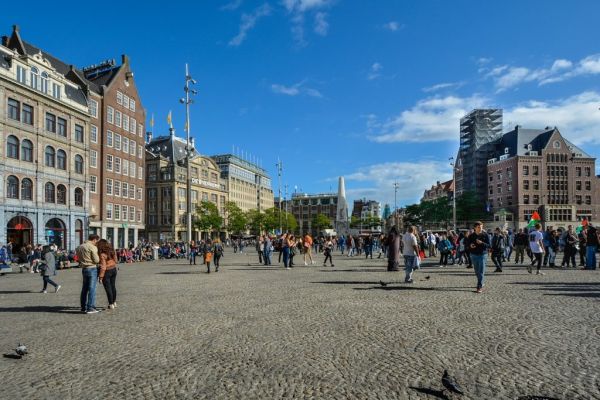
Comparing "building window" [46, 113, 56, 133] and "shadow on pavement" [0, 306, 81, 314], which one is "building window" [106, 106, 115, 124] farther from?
"shadow on pavement" [0, 306, 81, 314]

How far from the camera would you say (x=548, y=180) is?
286ft

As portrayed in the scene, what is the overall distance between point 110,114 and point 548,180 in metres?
80.7

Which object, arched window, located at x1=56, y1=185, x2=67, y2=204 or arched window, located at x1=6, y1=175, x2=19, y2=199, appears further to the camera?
arched window, located at x1=56, y1=185, x2=67, y2=204

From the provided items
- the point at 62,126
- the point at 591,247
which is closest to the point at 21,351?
the point at 591,247

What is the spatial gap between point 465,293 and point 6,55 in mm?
38876

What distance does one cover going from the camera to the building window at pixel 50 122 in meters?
39.0

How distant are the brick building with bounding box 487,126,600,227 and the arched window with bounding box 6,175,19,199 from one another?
80256 mm

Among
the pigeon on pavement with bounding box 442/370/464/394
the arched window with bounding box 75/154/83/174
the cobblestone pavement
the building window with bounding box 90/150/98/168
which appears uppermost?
the building window with bounding box 90/150/98/168

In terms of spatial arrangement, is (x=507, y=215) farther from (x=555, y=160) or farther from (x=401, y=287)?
(x=401, y=287)

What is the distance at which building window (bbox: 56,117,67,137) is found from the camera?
132 ft

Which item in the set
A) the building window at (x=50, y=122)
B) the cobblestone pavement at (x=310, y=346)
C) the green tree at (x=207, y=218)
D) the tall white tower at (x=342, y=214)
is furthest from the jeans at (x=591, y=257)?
the green tree at (x=207, y=218)

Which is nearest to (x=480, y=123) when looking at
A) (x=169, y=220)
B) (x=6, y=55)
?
(x=169, y=220)

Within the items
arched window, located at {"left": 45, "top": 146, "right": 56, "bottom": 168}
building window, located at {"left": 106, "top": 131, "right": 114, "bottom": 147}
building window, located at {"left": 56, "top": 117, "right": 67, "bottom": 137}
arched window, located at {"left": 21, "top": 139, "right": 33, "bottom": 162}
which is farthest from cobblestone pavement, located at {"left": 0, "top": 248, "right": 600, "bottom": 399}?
building window, located at {"left": 106, "top": 131, "right": 114, "bottom": 147}

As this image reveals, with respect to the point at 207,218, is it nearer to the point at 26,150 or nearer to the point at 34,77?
the point at 26,150
